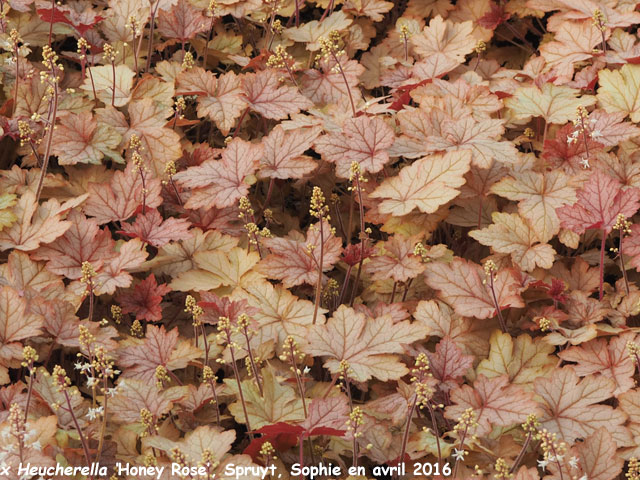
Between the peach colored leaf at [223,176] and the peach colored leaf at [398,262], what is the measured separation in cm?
60

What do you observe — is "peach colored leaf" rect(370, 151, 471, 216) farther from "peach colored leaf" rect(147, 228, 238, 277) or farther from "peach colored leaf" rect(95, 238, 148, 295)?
"peach colored leaf" rect(95, 238, 148, 295)

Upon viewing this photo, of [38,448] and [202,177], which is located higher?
[202,177]

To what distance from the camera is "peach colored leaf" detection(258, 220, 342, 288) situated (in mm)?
2805

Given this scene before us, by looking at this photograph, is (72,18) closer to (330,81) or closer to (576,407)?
(330,81)

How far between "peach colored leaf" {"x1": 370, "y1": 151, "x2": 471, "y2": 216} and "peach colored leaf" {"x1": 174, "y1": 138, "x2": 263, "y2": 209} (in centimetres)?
52

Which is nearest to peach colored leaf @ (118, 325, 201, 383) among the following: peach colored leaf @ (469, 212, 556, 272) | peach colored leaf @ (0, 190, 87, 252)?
peach colored leaf @ (0, 190, 87, 252)

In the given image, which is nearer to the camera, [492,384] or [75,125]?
[492,384]

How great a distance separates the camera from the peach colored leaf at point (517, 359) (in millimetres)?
2604

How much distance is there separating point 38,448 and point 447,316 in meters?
1.48

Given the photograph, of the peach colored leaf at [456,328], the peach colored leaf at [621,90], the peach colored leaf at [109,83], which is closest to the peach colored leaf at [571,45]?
the peach colored leaf at [621,90]

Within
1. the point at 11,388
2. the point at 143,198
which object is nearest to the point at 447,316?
the point at 143,198

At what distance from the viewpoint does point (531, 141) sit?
3.43 meters

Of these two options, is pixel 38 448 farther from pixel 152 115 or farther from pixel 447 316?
pixel 152 115

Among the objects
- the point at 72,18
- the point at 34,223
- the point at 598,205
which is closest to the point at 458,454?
the point at 598,205
